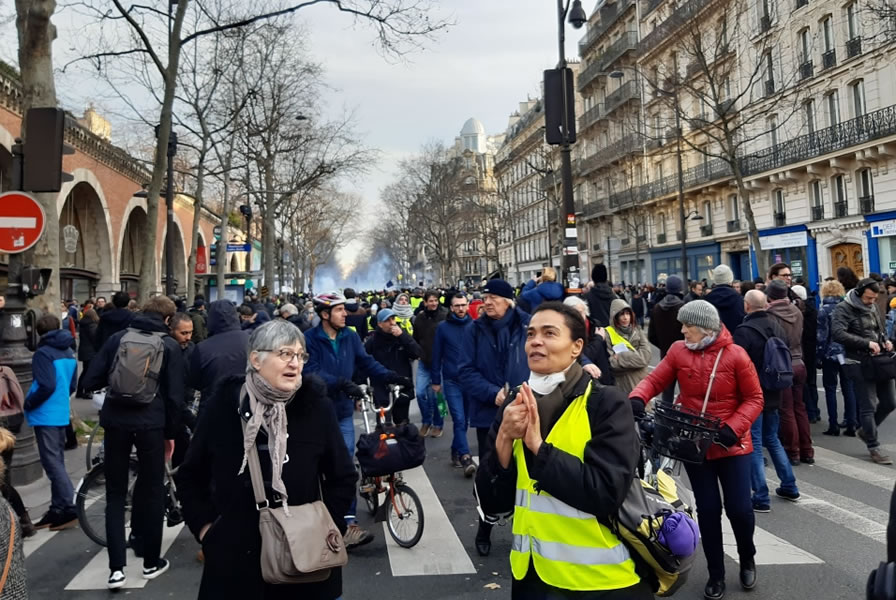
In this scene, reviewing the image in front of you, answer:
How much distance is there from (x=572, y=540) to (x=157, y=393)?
349 centimetres

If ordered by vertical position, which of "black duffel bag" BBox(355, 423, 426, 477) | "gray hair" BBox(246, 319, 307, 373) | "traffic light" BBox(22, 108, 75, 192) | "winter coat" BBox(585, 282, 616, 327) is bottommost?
"black duffel bag" BBox(355, 423, 426, 477)

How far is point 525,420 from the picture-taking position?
236 cm

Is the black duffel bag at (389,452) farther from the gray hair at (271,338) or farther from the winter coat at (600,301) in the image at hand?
the winter coat at (600,301)

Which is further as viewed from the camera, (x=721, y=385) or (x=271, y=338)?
(x=721, y=385)

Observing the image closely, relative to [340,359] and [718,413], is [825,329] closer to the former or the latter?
[718,413]

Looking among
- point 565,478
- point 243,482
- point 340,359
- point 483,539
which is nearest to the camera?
point 565,478

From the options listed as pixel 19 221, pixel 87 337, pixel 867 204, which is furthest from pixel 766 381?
pixel 867 204

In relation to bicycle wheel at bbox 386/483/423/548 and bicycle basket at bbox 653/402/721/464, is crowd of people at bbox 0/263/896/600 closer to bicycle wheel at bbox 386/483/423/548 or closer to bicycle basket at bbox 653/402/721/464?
bicycle basket at bbox 653/402/721/464

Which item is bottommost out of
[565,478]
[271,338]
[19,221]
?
[565,478]

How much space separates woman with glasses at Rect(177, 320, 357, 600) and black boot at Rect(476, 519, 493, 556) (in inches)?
96.5

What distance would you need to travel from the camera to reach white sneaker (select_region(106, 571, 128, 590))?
15.3 feet

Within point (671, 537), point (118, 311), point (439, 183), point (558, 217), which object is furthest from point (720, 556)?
point (558, 217)

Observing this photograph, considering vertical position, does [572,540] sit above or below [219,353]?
below

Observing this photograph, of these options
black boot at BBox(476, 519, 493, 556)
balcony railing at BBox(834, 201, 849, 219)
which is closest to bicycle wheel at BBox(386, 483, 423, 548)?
black boot at BBox(476, 519, 493, 556)
